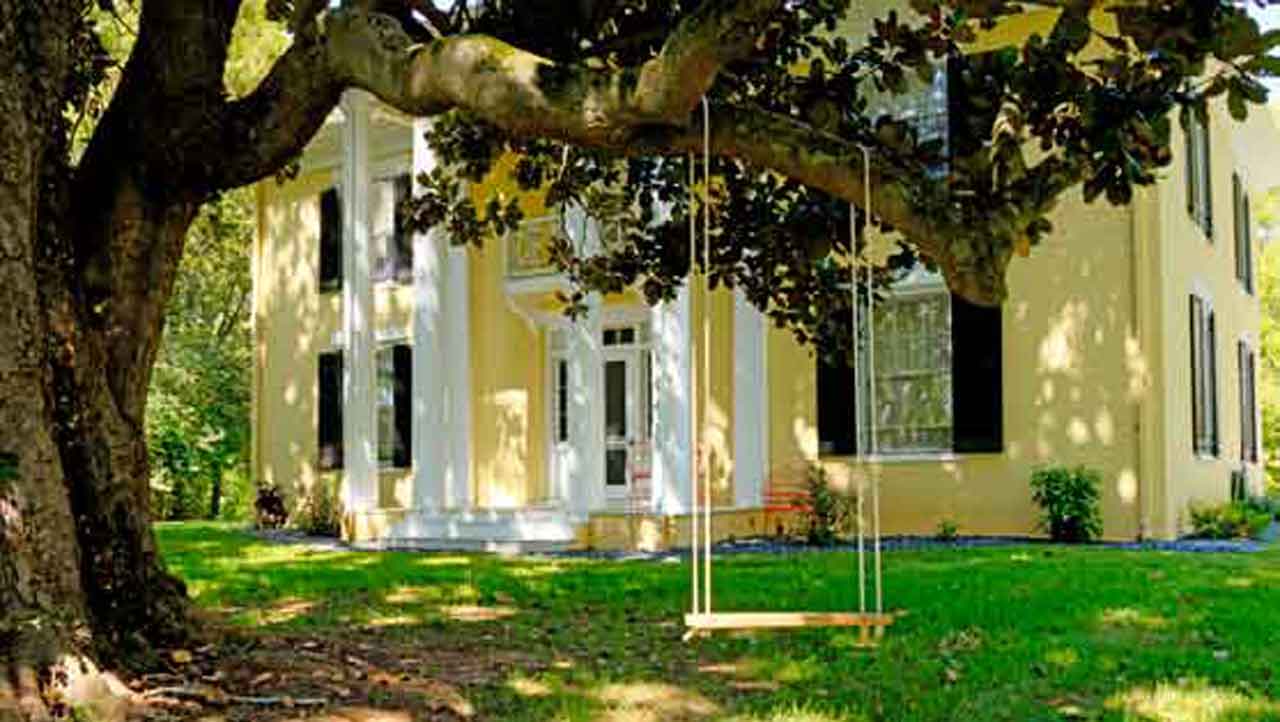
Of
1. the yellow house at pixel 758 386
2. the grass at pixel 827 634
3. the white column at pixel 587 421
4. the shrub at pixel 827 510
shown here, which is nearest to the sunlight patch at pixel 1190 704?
the grass at pixel 827 634

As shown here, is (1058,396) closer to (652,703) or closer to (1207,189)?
(1207,189)

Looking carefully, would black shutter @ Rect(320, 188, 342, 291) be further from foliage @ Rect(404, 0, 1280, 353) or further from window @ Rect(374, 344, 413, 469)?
foliage @ Rect(404, 0, 1280, 353)

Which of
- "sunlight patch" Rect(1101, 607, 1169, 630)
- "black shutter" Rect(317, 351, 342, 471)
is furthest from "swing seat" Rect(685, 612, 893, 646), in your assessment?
"black shutter" Rect(317, 351, 342, 471)

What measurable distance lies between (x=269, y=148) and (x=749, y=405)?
1010 centimetres

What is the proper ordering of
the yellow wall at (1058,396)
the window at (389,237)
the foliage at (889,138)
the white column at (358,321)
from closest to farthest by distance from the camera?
the foliage at (889,138)
the yellow wall at (1058,396)
the white column at (358,321)
the window at (389,237)

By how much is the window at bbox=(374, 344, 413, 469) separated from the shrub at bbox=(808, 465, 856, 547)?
20.8ft

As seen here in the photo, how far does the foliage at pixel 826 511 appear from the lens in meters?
14.7

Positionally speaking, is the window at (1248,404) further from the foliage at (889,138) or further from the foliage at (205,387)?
the foliage at (205,387)

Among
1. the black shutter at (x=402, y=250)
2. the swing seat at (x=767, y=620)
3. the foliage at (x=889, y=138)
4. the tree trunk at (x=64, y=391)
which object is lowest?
the swing seat at (x=767, y=620)

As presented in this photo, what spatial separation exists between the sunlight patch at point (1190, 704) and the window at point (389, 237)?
14385mm

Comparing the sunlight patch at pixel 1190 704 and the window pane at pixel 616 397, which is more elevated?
the window pane at pixel 616 397

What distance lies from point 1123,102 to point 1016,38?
9786 mm

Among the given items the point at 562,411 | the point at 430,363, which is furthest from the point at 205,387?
the point at 430,363

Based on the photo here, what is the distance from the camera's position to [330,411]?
20047 mm
